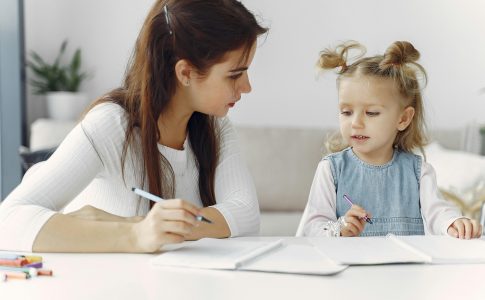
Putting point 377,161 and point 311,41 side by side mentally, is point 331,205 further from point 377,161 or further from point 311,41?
point 311,41

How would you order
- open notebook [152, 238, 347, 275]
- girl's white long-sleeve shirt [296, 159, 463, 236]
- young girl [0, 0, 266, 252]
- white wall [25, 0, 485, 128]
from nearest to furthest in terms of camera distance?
1. open notebook [152, 238, 347, 275]
2. young girl [0, 0, 266, 252]
3. girl's white long-sleeve shirt [296, 159, 463, 236]
4. white wall [25, 0, 485, 128]

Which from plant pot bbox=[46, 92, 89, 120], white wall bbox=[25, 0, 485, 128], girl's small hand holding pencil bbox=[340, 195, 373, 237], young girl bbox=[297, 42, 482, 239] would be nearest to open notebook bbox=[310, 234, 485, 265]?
girl's small hand holding pencil bbox=[340, 195, 373, 237]

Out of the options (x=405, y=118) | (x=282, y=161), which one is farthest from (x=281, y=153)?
(x=405, y=118)

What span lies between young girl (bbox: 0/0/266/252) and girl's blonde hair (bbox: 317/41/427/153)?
1.05 feet

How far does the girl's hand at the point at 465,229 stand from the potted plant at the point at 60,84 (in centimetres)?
285

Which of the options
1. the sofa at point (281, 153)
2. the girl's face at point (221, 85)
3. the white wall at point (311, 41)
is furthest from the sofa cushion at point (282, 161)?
the girl's face at point (221, 85)

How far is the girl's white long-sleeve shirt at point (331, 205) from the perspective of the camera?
173 cm

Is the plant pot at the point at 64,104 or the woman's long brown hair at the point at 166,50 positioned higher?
the woman's long brown hair at the point at 166,50

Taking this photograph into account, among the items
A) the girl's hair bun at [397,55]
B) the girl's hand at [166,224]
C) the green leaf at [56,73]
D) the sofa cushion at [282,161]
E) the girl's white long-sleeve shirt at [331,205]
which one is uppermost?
the girl's hair bun at [397,55]

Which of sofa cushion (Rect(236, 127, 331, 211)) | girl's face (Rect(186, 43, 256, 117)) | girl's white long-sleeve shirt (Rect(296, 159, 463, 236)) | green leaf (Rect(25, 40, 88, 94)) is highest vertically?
girl's face (Rect(186, 43, 256, 117))

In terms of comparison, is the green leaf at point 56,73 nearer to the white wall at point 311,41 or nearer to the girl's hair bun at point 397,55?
the white wall at point 311,41

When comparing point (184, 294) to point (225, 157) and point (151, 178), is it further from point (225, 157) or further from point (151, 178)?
point (225, 157)

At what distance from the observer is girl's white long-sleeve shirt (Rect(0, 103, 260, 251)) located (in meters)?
1.35

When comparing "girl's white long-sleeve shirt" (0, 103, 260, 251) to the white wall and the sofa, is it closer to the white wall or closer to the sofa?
the sofa
